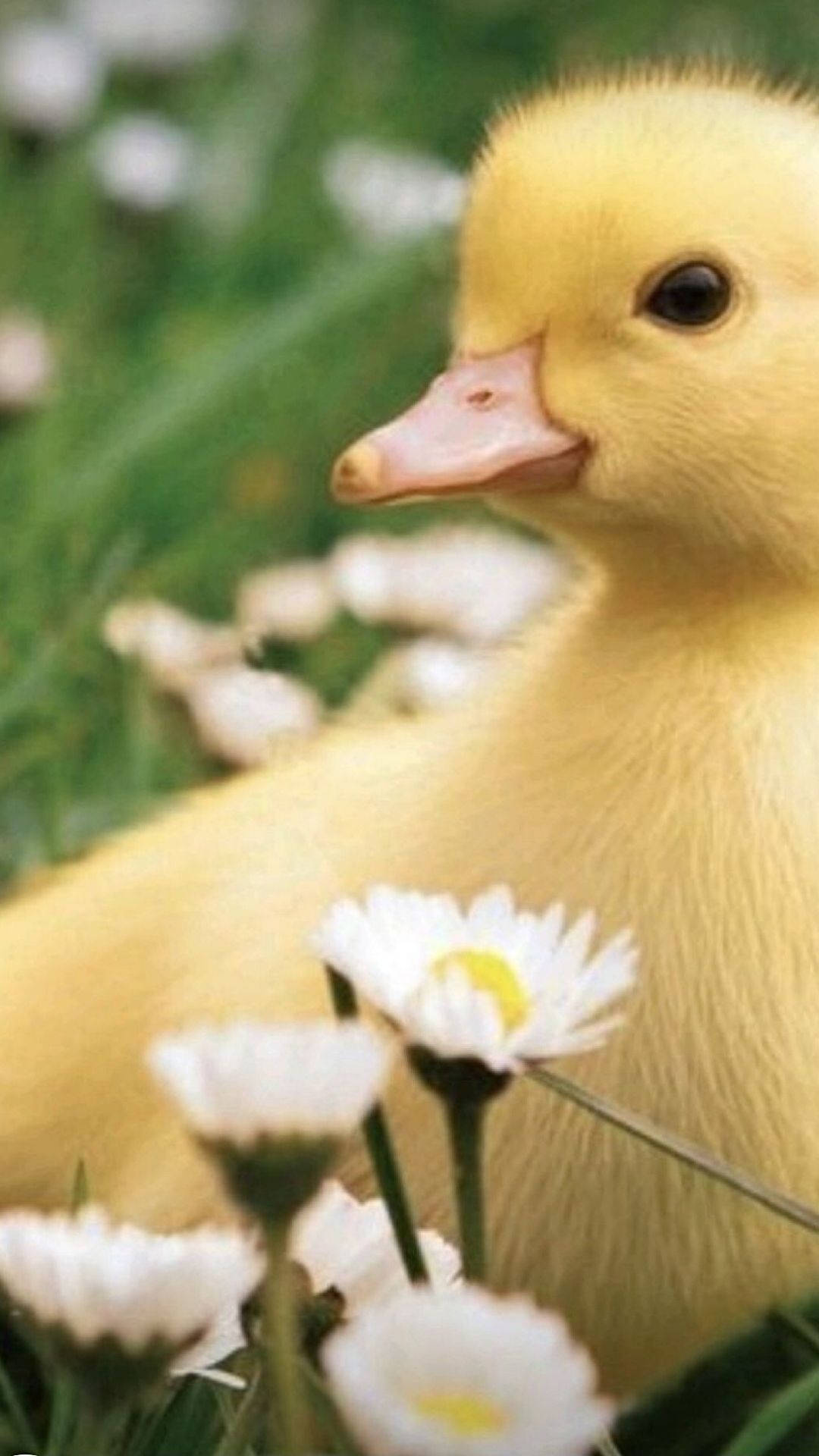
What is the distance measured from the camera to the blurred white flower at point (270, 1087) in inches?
55.3

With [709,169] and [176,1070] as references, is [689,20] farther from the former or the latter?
[176,1070]

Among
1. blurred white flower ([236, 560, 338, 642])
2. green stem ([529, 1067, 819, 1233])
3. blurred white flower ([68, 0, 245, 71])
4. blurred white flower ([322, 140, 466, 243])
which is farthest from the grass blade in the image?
blurred white flower ([68, 0, 245, 71])

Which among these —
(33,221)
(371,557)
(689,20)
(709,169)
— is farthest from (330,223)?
(709,169)

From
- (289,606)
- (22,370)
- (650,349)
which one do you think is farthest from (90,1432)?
(22,370)

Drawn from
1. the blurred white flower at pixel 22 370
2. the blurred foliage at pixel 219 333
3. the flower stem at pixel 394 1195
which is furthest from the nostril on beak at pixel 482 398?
the blurred white flower at pixel 22 370

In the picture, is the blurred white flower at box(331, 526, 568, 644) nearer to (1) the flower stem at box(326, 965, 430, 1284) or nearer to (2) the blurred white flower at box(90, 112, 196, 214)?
(2) the blurred white flower at box(90, 112, 196, 214)

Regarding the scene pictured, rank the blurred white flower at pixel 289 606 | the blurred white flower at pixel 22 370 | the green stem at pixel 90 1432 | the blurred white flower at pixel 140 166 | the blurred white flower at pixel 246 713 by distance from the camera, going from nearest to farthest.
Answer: the green stem at pixel 90 1432, the blurred white flower at pixel 246 713, the blurred white flower at pixel 289 606, the blurred white flower at pixel 22 370, the blurred white flower at pixel 140 166

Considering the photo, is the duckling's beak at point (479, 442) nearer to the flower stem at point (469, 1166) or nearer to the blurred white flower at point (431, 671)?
the flower stem at point (469, 1166)

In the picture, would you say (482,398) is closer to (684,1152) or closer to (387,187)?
(684,1152)

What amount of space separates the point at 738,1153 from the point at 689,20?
255cm

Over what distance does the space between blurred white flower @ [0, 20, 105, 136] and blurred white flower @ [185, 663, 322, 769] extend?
4.02ft

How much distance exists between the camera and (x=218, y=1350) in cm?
160

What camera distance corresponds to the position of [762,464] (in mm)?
1823

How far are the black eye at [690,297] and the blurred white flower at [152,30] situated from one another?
2220mm
